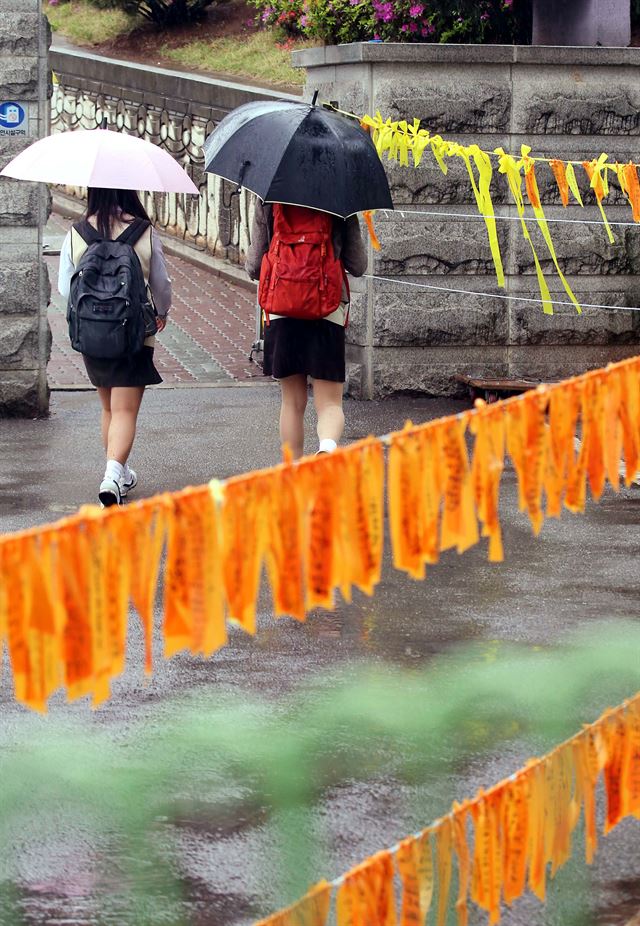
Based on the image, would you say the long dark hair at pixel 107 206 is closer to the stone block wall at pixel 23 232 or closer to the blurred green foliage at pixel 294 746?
the stone block wall at pixel 23 232

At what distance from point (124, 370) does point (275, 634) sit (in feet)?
7.46

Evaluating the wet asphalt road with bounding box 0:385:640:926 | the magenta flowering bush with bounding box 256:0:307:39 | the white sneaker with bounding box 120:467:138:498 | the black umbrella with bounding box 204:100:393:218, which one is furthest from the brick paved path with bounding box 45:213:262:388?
the magenta flowering bush with bounding box 256:0:307:39

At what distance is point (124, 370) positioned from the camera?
26.2ft

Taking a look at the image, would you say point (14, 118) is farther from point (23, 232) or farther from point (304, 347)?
point (304, 347)

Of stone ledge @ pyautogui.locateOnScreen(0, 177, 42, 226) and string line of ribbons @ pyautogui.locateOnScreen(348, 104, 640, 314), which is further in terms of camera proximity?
stone ledge @ pyautogui.locateOnScreen(0, 177, 42, 226)

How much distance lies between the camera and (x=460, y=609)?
647cm

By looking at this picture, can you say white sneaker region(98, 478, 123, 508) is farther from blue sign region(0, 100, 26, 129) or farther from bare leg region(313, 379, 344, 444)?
blue sign region(0, 100, 26, 129)

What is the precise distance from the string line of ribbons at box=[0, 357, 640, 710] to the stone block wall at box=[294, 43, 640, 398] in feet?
22.9

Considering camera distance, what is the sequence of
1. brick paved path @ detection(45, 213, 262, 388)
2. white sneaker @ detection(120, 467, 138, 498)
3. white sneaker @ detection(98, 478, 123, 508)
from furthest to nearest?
1. brick paved path @ detection(45, 213, 262, 388)
2. white sneaker @ detection(120, 467, 138, 498)
3. white sneaker @ detection(98, 478, 123, 508)

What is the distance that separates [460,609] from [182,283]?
10.7 m

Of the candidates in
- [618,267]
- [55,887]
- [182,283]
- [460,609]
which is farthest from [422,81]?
[55,887]

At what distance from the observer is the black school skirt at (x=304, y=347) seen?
7961 millimetres

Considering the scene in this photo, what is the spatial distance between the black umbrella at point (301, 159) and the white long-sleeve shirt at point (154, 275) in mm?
482

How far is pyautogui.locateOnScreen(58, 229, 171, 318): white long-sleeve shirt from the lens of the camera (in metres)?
7.93
